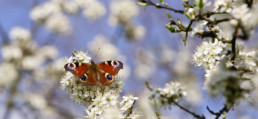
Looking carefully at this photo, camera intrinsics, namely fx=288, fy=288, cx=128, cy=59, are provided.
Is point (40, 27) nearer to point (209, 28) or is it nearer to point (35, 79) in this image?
point (35, 79)

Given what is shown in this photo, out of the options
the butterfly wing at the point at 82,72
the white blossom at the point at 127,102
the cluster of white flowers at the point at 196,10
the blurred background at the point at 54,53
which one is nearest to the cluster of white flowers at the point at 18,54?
the blurred background at the point at 54,53

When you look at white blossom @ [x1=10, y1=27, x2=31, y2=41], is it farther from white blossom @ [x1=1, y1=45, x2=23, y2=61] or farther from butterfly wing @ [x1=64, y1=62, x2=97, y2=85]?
butterfly wing @ [x1=64, y1=62, x2=97, y2=85]

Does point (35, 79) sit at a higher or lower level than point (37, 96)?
higher

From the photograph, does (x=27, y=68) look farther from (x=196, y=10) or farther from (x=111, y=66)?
(x=196, y=10)

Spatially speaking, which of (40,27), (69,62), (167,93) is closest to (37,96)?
(40,27)

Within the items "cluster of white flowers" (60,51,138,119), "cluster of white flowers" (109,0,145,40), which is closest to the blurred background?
"cluster of white flowers" (109,0,145,40)

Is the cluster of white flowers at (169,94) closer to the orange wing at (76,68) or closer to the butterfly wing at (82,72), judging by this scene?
the butterfly wing at (82,72)

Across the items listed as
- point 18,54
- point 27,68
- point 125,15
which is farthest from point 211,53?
point 27,68
